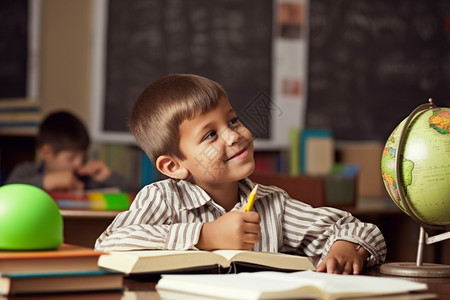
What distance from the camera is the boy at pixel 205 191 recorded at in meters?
1.54

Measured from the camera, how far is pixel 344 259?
1.43 metres

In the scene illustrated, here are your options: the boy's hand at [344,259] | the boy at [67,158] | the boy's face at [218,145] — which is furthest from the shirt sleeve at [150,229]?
the boy at [67,158]

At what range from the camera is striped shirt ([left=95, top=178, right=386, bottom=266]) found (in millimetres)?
1457

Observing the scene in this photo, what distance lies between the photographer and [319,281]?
3.40 feet

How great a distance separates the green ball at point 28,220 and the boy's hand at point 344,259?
456 millimetres

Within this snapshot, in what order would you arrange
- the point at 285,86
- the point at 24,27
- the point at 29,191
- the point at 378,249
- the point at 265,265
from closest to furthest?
the point at 29,191, the point at 265,265, the point at 378,249, the point at 24,27, the point at 285,86

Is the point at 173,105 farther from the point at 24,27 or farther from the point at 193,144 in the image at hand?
the point at 24,27

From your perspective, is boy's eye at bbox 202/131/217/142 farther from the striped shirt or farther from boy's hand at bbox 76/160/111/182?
boy's hand at bbox 76/160/111/182

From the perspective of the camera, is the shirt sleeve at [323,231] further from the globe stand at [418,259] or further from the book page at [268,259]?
the book page at [268,259]

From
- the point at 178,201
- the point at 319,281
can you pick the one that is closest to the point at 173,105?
the point at 178,201

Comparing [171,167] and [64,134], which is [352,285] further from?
[64,134]

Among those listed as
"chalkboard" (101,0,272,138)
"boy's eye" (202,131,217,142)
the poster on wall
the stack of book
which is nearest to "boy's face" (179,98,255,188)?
"boy's eye" (202,131,217,142)

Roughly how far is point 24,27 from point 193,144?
13.4ft

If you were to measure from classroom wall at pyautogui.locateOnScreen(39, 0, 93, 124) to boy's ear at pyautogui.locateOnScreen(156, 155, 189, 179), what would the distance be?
3957 mm
